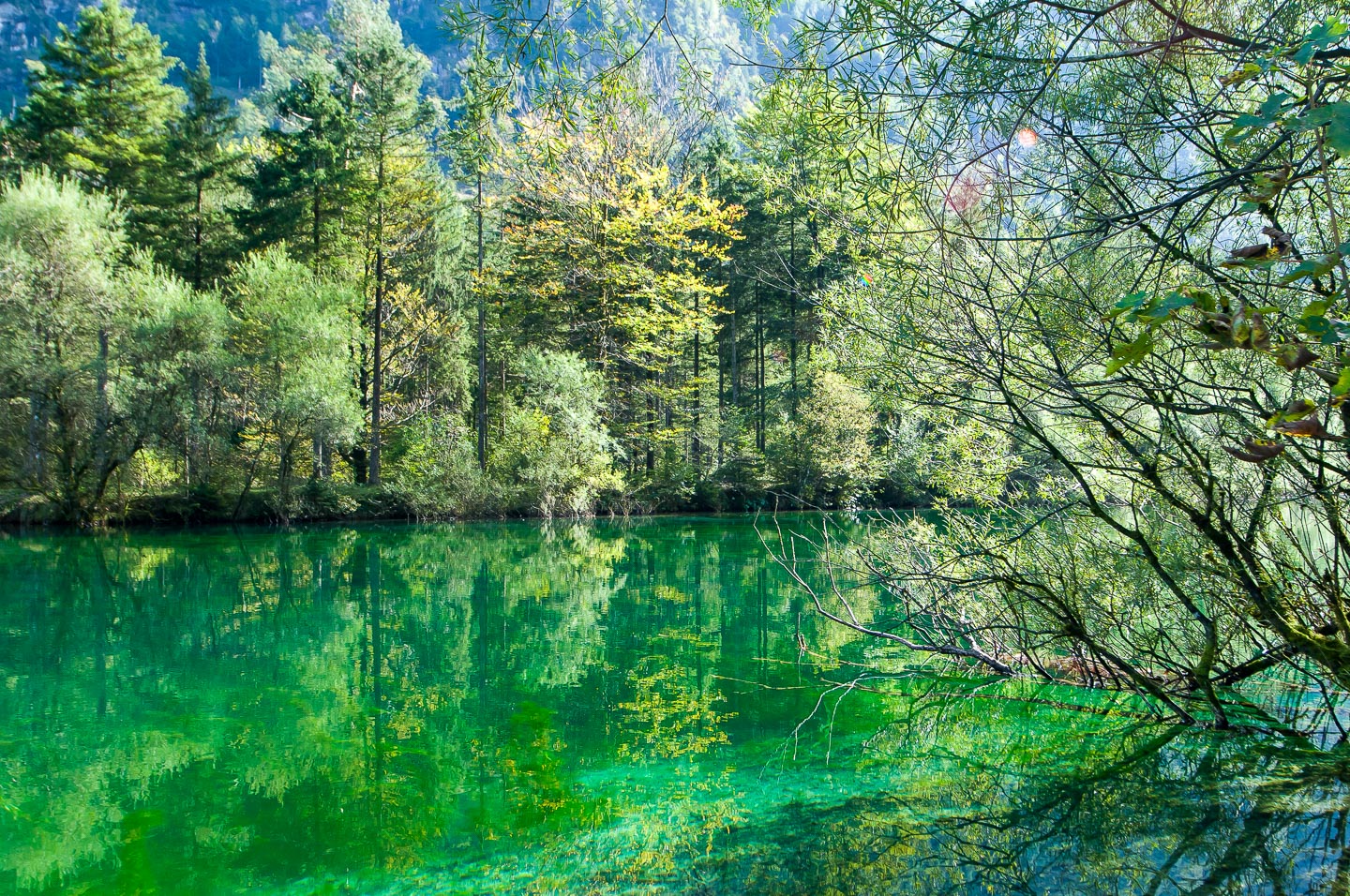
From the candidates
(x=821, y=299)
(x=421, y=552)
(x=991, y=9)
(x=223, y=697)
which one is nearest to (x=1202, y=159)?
(x=991, y=9)

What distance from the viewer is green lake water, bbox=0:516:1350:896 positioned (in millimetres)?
3256

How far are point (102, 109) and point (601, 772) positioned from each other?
1001 inches

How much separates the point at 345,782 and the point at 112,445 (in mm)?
16489

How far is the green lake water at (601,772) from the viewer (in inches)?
128

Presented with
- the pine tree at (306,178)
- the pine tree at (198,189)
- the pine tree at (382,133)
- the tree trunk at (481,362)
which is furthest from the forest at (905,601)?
the pine tree at (198,189)

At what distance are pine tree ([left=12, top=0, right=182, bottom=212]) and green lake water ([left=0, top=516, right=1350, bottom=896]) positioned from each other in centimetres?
1800

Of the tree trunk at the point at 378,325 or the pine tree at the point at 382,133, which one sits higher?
the pine tree at the point at 382,133

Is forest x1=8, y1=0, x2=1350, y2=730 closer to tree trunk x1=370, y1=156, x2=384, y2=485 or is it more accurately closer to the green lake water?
tree trunk x1=370, y1=156, x2=384, y2=485

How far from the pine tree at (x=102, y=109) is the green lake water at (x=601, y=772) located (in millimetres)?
18004

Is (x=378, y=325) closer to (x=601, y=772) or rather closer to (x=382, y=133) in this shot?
(x=382, y=133)

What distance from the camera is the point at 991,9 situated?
9.93ft

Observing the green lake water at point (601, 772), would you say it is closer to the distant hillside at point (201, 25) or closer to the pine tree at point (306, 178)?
the pine tree at point (306, 178)

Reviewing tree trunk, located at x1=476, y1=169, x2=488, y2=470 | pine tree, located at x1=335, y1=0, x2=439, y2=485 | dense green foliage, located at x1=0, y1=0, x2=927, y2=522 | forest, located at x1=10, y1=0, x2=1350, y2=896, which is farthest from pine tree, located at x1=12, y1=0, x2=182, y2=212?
forest, located at x1=10, y1=0, x2=1350, y2=896

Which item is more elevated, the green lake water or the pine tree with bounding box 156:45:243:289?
the pine tree with bounding box 156:45:243:289
